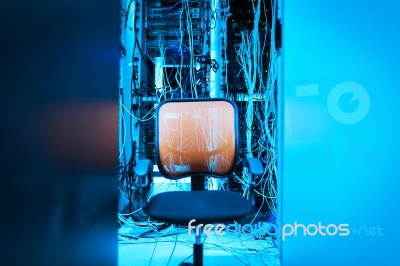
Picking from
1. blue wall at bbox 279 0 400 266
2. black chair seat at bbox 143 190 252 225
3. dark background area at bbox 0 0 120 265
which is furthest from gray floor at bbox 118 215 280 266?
dark background area at bbox 0 0 120 265

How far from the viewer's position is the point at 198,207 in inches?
54.4

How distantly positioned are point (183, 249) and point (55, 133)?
5.77ft

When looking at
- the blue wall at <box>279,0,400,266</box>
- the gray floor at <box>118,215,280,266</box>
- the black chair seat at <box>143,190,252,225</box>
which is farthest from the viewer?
the gray floor at <box>118,215,280,266</box>

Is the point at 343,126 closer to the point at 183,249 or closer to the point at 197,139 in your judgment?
the point at 197,139

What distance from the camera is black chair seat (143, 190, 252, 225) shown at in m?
1.26

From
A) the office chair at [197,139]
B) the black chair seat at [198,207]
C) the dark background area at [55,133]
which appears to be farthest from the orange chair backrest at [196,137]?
the dark background area at [55,133]

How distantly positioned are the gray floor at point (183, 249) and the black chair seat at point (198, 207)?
56 centimetres

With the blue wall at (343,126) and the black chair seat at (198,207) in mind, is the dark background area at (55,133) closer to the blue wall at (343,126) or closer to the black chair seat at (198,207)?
the black chair seat at (198,207)

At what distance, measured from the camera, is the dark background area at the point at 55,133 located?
1.35ft

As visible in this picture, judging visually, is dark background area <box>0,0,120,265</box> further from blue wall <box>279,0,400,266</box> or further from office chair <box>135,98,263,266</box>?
blue wall <box>279,0,400,266</box>

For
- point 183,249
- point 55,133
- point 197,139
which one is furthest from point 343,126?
point 55,133

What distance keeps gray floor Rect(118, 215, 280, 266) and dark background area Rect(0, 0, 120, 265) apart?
1.20 meters

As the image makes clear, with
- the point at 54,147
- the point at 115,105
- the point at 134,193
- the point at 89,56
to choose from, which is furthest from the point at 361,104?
the point at 134,193

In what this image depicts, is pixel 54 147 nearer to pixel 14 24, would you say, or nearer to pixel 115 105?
pixel 14 24
